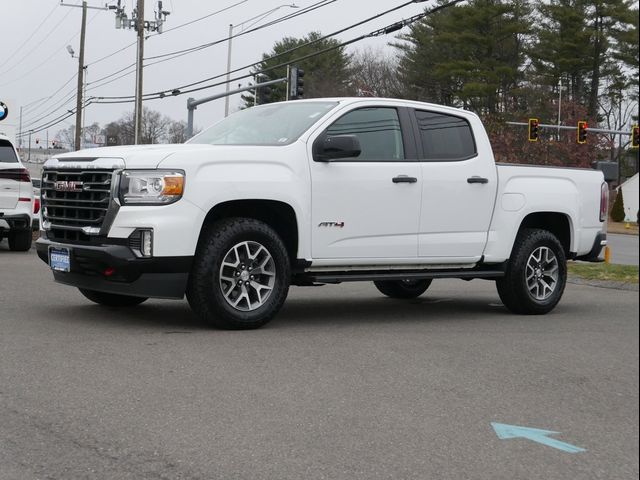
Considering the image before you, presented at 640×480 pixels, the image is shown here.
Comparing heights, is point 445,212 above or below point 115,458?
above

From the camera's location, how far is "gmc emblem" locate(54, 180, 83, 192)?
7.43 meters

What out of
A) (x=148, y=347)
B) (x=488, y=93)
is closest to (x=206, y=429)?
(x=148, y=347)

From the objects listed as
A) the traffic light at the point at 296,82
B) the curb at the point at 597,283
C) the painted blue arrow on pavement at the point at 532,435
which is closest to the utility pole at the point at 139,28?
the traffic light at the point at 296,82

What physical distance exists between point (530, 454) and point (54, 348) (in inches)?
146

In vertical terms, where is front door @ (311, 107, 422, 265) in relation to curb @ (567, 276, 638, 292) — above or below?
above

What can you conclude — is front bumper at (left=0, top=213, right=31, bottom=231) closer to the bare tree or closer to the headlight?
the headlight

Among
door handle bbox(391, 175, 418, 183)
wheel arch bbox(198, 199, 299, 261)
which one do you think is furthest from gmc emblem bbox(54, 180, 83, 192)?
door handle bbox(391, 175, 418, 183)

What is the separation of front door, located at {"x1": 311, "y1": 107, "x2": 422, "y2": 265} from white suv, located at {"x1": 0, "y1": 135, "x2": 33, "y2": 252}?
9.52 metres

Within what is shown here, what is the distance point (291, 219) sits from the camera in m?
7.63

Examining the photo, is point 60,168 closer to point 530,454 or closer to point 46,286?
point 46,286

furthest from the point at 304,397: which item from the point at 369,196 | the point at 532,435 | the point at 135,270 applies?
the point at 369,196

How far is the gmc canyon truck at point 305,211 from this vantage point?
704 cm

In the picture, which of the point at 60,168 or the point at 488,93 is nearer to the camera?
the point at 60,168

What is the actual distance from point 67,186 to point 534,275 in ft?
14.8
